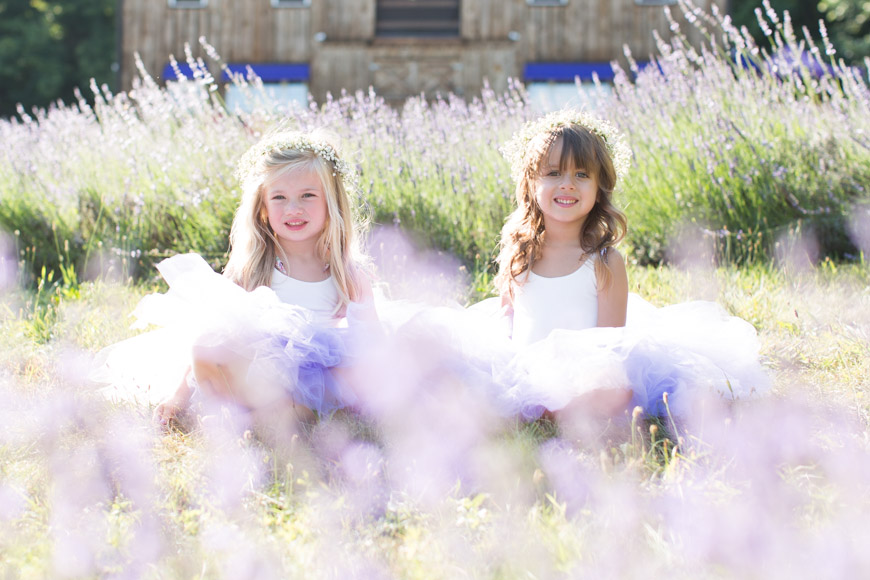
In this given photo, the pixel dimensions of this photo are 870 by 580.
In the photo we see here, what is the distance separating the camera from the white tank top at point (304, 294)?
2689mm

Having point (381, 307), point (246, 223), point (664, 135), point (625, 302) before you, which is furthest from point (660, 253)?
point (246, 223)

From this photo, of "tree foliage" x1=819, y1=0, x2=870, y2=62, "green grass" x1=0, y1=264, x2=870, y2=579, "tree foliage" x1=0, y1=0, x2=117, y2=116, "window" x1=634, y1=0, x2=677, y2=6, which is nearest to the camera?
"green grass" x1=0, y1=264, x2=870, y2=579

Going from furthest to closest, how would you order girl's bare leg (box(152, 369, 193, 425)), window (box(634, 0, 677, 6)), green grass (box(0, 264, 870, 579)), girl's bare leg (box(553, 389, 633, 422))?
window (box(634, 0, 677, 6)) < girl's bare leg (box(152, 369, 193, 425)) < girl's bare leg (box(553, 389, 633, 422)) < green grass (box(0, 264, 870, 579))

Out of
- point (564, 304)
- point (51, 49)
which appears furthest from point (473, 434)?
point (51, 49)

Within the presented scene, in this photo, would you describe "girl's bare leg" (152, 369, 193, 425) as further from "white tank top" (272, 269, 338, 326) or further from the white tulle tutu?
"white tank top" (272, 269, 338, 326)

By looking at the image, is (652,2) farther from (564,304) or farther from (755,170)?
(564,304)

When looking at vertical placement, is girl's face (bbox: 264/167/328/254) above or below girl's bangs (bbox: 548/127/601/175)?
below

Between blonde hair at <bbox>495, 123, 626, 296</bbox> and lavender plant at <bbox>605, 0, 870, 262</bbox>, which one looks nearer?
blonde hair at <bbox>495, 123, 626, 296</bbox>

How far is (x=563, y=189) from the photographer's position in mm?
2607

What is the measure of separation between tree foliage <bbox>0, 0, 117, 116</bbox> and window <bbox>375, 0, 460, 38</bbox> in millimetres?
9779

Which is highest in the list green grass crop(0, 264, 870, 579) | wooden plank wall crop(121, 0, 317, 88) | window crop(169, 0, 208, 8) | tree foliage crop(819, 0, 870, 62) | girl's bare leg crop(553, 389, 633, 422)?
tree foliage crop(819, 0, 870, 62)

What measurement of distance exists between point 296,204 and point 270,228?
0.58 feet

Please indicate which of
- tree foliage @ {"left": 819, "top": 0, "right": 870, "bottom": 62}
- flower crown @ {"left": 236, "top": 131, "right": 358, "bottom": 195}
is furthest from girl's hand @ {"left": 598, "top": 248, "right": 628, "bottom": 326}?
tree foliage @ {"left": 819, "top": 0, "right": 870, "bottom": 62}

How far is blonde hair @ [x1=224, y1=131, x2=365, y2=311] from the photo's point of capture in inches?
106
